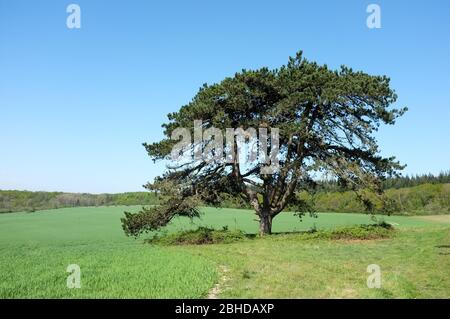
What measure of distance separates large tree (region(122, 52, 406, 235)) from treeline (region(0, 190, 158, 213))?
76240mm

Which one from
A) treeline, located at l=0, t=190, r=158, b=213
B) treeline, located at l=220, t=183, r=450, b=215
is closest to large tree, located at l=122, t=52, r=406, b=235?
treeline, located at l=220, t=183, r=450, b=215

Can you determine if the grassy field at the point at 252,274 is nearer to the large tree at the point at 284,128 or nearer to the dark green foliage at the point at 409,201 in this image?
the large tree at the point at 284,128

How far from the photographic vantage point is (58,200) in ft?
398

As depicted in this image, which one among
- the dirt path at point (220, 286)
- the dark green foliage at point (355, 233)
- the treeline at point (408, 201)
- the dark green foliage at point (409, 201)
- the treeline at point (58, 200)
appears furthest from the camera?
Result: the treeline at point (58, 200)

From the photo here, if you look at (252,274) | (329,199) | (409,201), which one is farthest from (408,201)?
(252,274)

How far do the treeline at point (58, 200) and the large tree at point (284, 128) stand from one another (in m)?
76.2

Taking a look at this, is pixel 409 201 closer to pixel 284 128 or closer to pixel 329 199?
pixel 329 199

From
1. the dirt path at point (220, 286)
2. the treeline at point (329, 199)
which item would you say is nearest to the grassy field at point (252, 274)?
the dirt path at point (220, 286)

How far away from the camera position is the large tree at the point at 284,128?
2948 centimetres

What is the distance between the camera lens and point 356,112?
99.2 ft

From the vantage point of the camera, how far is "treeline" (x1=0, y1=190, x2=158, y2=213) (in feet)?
362

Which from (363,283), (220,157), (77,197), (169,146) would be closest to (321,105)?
(220,157)

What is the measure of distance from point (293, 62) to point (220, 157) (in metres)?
8.44
